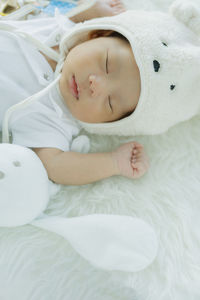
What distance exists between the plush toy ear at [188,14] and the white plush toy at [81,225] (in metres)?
0.70

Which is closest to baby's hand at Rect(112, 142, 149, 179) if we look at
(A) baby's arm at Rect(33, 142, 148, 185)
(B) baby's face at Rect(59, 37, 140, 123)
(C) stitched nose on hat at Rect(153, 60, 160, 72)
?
(A) baby's arm at Rect(33, 142, 148, 185)

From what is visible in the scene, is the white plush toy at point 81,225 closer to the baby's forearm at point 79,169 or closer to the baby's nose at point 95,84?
the baby's forearm at point 79,169

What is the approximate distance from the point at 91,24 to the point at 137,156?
49 centimetres

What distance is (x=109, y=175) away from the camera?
39.4 inches

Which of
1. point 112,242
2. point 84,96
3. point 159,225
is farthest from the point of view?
point 84,96

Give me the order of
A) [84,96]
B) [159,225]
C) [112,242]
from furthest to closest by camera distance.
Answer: [84,96] → [159,225] → [112,242]

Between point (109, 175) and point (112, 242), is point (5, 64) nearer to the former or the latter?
point (109, 175)

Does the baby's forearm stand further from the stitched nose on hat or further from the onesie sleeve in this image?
the stitched nose on hat

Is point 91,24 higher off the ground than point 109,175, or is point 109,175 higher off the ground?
point 91,24

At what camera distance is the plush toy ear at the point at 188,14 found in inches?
42.0

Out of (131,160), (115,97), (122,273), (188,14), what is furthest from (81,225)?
(188,14)

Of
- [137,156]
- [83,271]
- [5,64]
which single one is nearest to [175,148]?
[137,156]

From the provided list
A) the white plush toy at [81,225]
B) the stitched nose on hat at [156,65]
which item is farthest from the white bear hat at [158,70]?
the white plush toy at [81,225]

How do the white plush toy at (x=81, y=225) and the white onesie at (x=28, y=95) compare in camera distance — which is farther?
the white onesie at (x=28, y=95)
